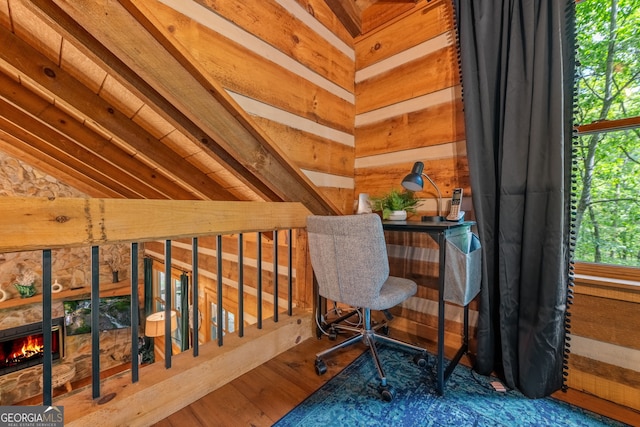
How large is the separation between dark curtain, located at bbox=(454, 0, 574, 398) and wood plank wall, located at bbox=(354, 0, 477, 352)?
0.75ft

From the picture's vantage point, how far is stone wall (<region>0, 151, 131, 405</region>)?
375 cm

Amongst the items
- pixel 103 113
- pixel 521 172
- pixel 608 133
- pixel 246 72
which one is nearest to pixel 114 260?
pixel 103 113

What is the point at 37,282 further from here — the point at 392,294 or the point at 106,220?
the point at 392,294

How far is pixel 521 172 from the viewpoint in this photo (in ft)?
4.48

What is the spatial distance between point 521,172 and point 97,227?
6.39 feet

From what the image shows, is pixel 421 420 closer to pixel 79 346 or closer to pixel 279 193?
pixel 279 193

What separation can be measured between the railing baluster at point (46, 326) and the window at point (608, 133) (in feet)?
7.52

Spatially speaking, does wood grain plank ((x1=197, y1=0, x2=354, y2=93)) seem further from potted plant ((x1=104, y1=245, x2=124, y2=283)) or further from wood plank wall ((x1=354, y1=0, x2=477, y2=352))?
potted plant ((x1=104, y1=245, x2=124, y2=283))

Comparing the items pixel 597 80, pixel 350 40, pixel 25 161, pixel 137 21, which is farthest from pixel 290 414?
pixel 25 161

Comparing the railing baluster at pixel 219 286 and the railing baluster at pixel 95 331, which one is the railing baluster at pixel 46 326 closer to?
the railing baluster at pixel 95 331

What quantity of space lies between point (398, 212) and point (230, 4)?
60.6 inches

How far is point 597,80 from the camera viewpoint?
140cm

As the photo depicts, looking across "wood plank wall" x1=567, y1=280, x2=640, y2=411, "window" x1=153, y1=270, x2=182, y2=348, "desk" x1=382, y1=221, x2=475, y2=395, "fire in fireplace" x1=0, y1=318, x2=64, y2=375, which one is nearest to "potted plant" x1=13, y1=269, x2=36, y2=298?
"fire in fireplace" x1=0, y1=318, x2=64, y2=375

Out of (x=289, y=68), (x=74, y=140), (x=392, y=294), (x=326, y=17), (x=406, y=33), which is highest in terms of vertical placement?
(x=326, y=17)
